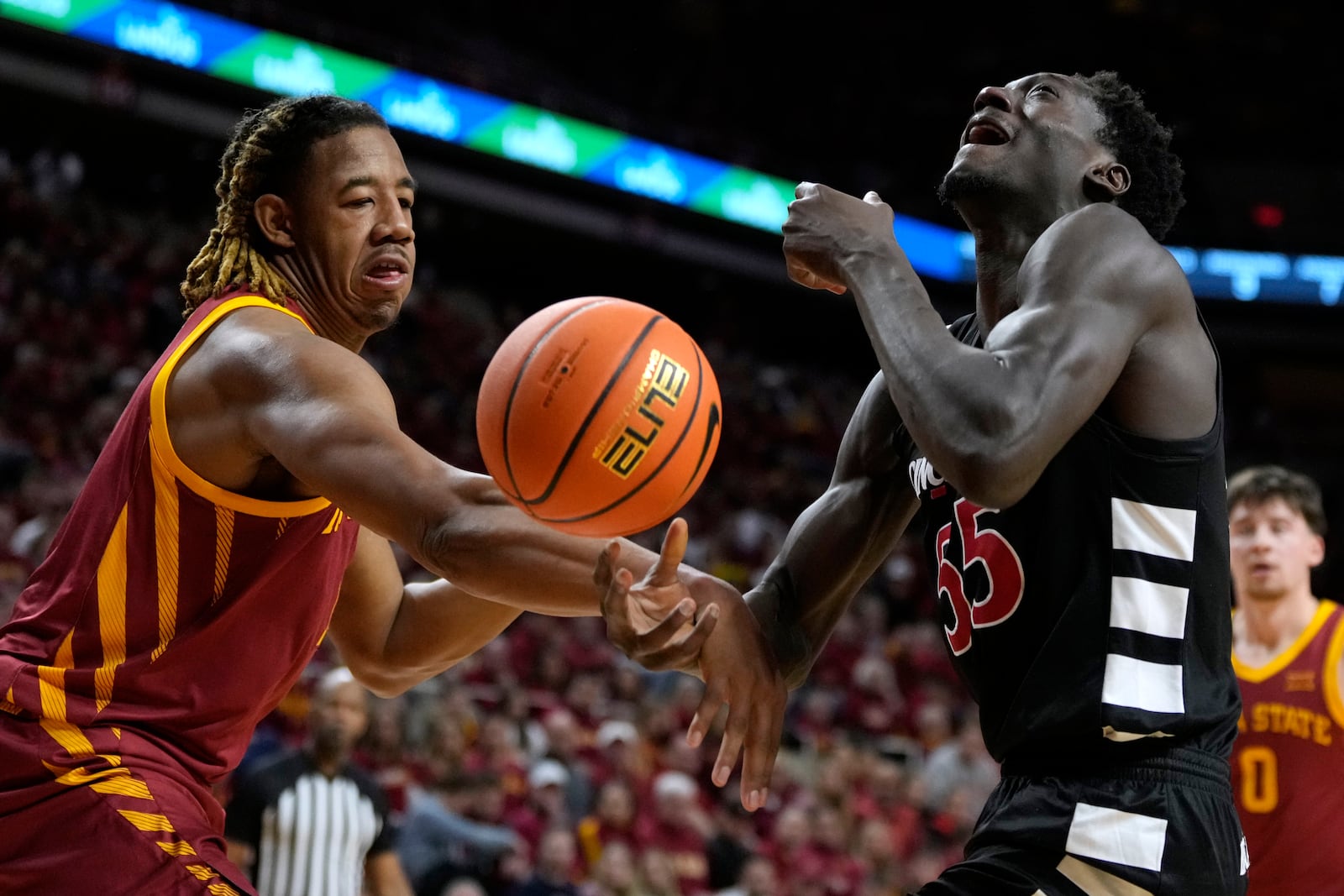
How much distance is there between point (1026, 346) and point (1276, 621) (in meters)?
2.76

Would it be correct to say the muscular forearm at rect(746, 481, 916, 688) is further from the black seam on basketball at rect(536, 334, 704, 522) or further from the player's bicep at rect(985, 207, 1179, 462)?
the player's bicep at rect(985, 207, 1179, 462)

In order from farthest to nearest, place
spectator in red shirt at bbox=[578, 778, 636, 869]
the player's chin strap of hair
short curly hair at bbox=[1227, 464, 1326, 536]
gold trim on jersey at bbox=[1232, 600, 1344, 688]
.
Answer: spectator in red shirt at bbox=[578, 778, 636, 869] → short curly hair at bbox=[1227, 464, 1326, 536] → gold trim on jersey at bbox=[1232, 600, 1344, 688] → the player's chin strap of hair

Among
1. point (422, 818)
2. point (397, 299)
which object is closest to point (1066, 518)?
point (397, 299)

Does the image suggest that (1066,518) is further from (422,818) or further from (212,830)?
(422,818)

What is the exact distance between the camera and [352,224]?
2.97 meters

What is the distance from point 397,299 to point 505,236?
46.8ft

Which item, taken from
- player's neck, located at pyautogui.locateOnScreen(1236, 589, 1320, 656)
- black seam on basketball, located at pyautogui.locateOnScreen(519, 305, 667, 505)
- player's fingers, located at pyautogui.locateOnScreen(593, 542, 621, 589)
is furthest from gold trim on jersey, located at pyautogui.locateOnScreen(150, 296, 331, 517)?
player's neck, located at pyautogui.locateOnScreen(1236, 589, 1320, 656)

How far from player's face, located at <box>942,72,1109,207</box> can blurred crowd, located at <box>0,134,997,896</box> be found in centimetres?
425

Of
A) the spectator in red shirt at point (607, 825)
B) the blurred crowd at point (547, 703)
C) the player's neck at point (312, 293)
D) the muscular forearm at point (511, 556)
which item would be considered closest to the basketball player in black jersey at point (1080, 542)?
the muscular forearm at point (511, 556)

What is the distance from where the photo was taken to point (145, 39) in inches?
496

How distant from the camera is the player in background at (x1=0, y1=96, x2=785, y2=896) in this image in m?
2.37

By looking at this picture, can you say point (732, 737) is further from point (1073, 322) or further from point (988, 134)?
point (988, 134)

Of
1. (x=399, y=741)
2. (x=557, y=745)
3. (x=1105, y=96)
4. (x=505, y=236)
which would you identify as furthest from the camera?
(x=505, y=236)

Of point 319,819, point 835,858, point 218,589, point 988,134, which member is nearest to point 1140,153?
point 988,134
